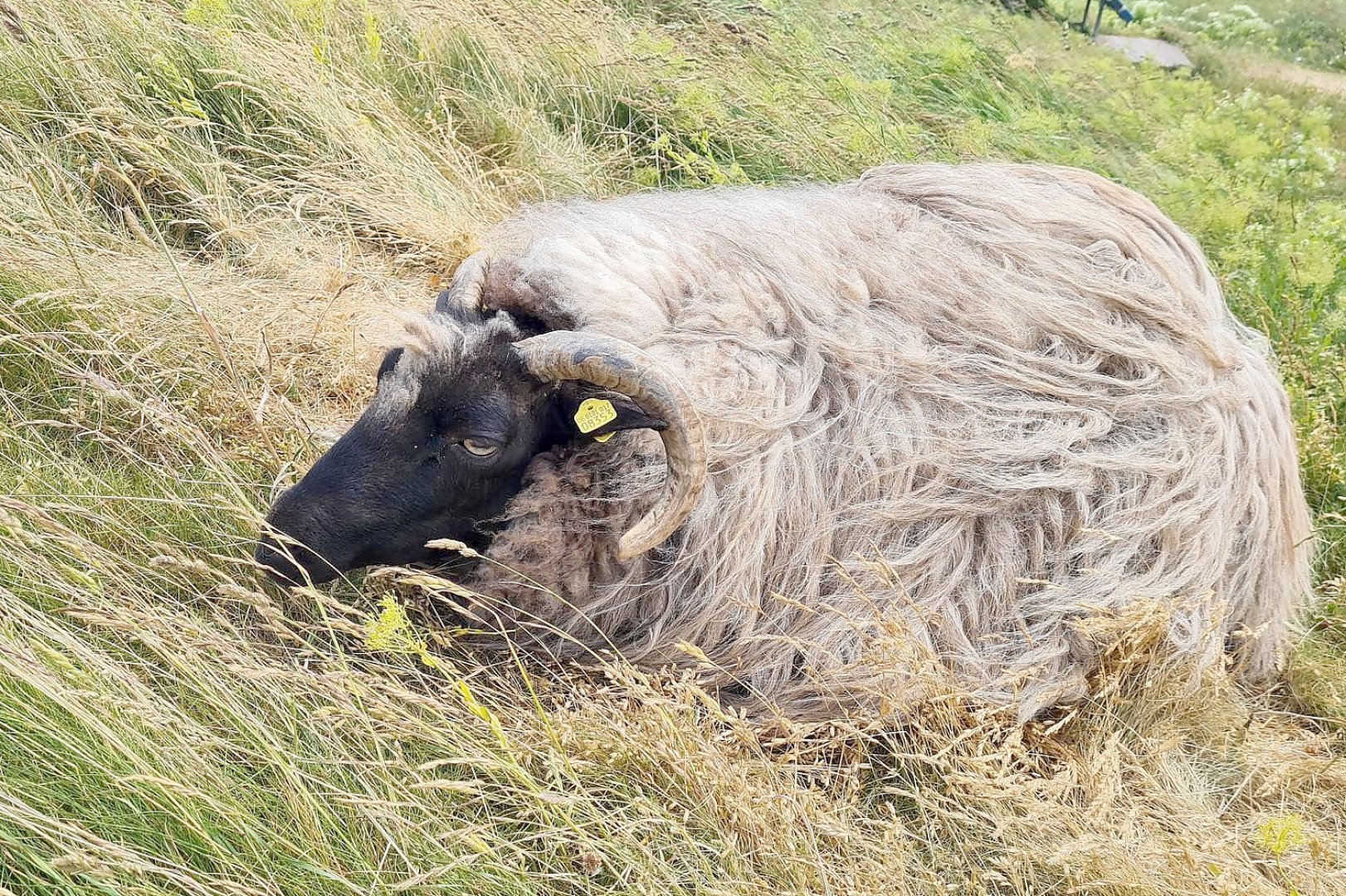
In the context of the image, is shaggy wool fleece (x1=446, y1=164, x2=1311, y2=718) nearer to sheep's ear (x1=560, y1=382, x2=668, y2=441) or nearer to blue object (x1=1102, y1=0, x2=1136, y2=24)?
sheep's ear (x1=560, y1=382, x2=668, y2=441)

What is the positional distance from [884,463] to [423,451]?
5.38 feet

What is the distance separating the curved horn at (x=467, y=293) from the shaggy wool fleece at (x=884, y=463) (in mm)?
68

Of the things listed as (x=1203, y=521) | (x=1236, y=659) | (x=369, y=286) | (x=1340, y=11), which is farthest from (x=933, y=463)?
(x=1340, y=11)

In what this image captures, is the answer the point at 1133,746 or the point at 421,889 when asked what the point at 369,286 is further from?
the point at 1133,746

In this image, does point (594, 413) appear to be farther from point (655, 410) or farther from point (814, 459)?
point (814, 459)

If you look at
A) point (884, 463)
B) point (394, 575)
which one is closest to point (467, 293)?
point (394, 575)

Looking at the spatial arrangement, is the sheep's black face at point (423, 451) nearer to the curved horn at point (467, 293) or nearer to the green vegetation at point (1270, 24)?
the curved horn at point (467, 293)

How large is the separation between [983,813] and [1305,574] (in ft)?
8.09

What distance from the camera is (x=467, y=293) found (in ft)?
12.2

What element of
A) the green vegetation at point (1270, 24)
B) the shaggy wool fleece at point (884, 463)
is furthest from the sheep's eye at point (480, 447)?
the green vegetation at point (1270, 24)

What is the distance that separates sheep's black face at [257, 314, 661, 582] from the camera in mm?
3396

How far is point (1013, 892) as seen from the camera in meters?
3.03

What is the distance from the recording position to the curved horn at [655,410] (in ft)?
10.6

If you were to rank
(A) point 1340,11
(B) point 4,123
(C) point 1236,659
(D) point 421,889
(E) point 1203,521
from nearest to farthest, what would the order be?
(D) point 421,889, (E) point 1203,521, (C) point 1236,659, (B) point 4,123, (A) point 1340,11
